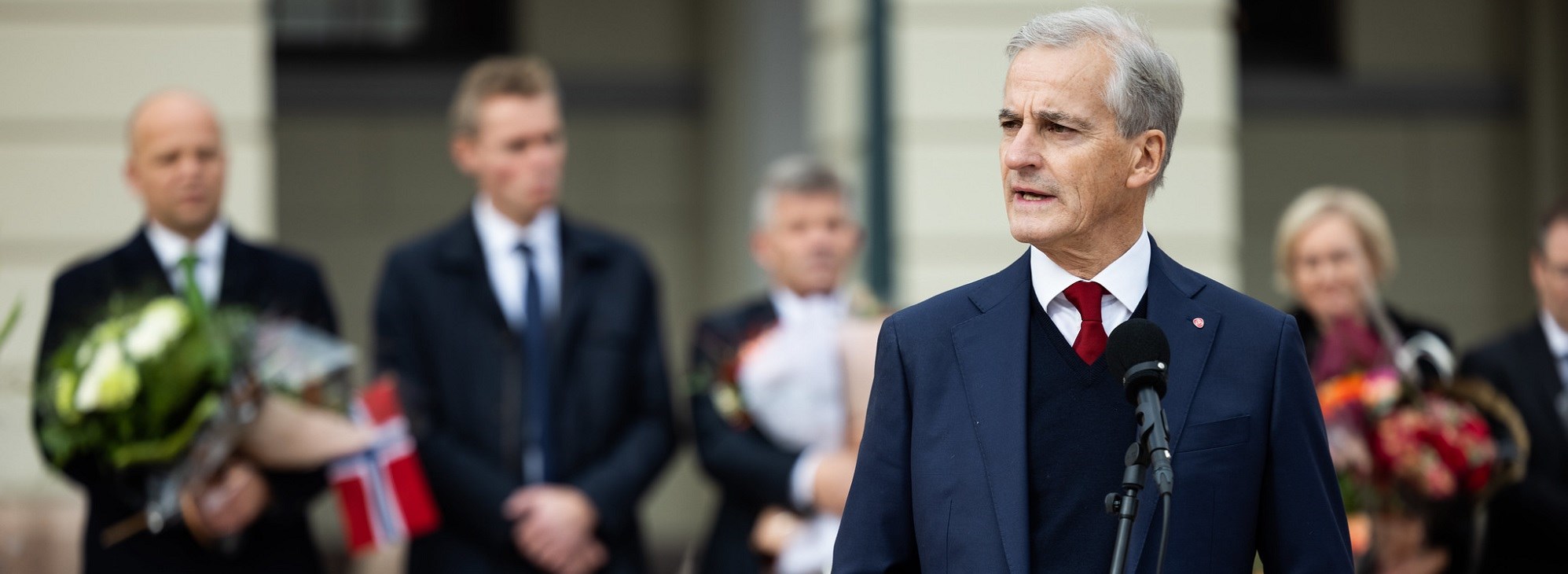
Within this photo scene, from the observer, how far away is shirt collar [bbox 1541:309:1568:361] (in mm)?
6145

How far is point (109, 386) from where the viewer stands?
471cm

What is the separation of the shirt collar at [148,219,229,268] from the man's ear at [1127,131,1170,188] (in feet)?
11.0

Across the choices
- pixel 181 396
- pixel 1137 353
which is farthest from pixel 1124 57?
pixel 181 396

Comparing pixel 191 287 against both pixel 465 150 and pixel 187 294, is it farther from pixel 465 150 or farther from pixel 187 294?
pixel 465 150

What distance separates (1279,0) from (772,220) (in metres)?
6.26

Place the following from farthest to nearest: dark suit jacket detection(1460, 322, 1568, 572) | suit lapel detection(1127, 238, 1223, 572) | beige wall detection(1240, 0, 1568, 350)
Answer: beige wall detection(1240, 0, 1568, 350)
dark suit jacket detection(1460, 322, 1568, 572)
suit lapel detection(1127, 238, 1223, 572)

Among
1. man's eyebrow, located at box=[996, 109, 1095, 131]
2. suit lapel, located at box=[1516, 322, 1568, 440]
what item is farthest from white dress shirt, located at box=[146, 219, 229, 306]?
suit lapel, located at box=[1516, 322, 1568, 440]

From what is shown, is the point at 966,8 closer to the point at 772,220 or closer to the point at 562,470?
the point at 772,220

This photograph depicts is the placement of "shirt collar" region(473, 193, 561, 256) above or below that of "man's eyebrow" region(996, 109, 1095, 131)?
below

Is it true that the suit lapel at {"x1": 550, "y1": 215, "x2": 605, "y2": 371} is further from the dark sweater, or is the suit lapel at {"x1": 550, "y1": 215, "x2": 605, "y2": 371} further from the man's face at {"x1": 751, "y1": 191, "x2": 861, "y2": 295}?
the dark sweater

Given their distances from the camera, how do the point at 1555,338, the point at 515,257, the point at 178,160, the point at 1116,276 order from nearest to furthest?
the point at 1116,276 → the point at 178,160 → the point at 515,257 → the point at 1555,338

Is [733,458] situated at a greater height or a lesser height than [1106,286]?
lesser

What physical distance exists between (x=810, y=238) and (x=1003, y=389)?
3269mm

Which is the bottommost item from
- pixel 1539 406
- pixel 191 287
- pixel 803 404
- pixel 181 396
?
pixel 1539 406
